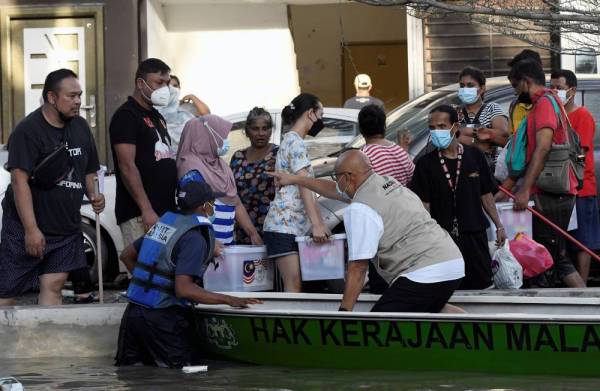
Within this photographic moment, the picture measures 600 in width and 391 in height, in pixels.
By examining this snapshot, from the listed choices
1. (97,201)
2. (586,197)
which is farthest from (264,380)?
(586,197)

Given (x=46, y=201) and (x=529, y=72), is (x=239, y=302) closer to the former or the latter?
(x=46, y=201)

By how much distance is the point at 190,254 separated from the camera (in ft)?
27.3

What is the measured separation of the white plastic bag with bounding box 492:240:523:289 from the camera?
31.8ft

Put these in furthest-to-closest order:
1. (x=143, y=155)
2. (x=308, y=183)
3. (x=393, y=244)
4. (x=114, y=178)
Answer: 1. (x=114, y=178)
2. (x=143, y=155)
3. (x=308, y=183)
4. (x=393, y=244)

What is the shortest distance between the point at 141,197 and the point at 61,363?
1.30m

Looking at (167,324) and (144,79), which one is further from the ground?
(144,79)

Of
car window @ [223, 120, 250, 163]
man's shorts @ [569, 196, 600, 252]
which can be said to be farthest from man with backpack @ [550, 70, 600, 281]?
car window @ [223, 120, 250, 163]

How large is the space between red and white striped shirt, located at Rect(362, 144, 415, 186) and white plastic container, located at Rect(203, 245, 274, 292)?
1076mm

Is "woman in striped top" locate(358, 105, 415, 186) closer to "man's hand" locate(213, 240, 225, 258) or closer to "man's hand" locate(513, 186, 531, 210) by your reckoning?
"man's hand" locate(513, 186, 531, 210)

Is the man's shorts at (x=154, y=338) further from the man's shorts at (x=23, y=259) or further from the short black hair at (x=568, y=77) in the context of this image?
the short black hair at (x=568, y=77)

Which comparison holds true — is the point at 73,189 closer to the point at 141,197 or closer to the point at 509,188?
the point at 141,197

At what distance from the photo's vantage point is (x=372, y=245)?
26.3 ft

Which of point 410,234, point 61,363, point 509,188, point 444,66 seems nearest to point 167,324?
point 61,363

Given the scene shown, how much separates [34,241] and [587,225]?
14.4 ft
